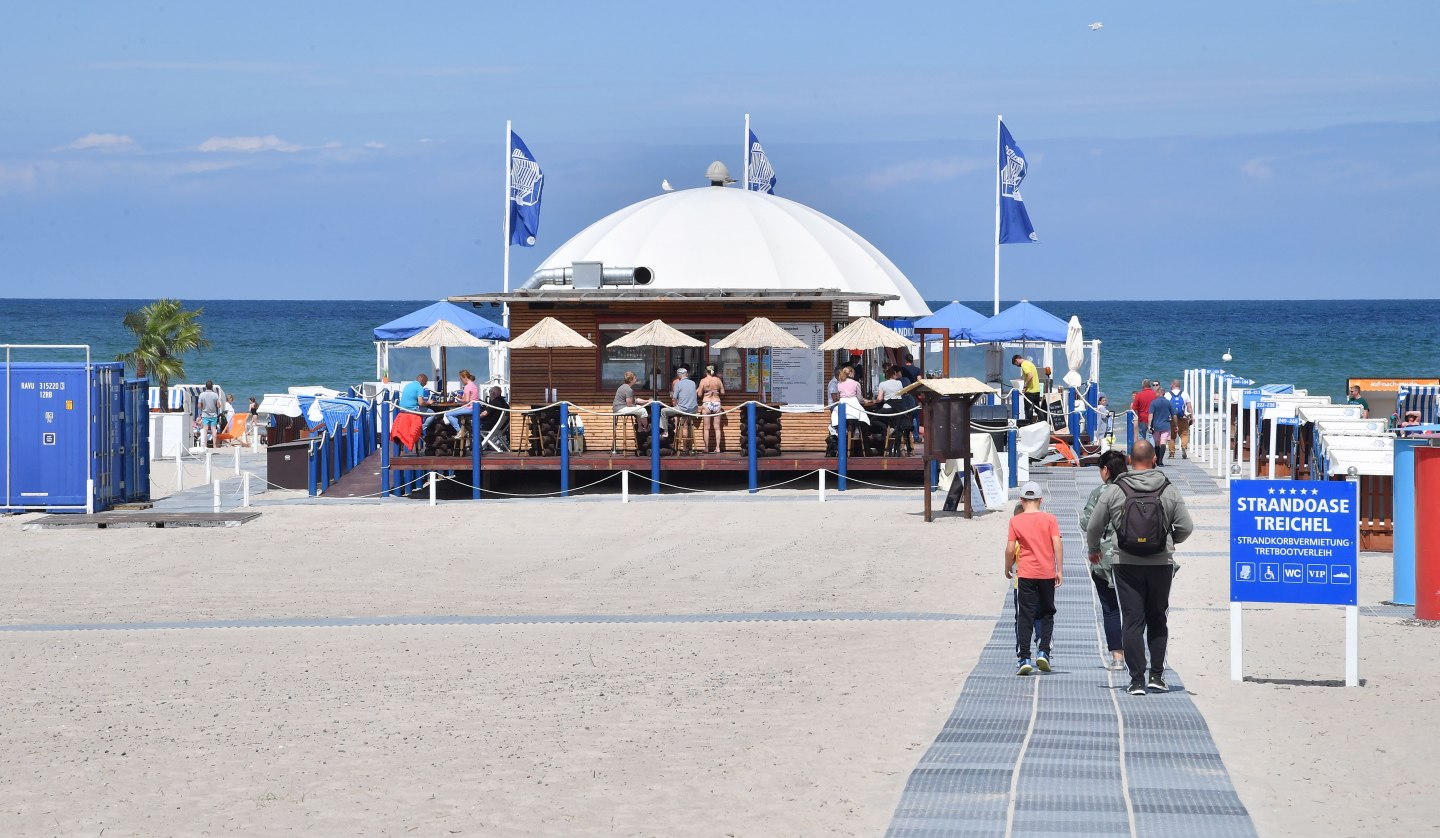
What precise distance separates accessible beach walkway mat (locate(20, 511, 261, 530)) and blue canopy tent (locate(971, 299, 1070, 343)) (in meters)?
16.8

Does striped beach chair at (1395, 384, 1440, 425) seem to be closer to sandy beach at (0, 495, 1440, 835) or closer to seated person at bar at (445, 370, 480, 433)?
sandy beach at (0, 495, 1440, 835)

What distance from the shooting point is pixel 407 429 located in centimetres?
2414

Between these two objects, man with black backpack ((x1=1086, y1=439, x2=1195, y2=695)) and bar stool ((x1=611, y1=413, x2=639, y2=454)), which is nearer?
man with black backpack ((x1=1086, y1=439, x2=1195, y2=695))

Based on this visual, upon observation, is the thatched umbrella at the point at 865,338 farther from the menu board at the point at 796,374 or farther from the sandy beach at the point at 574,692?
the sandy beach at the point at 574,692

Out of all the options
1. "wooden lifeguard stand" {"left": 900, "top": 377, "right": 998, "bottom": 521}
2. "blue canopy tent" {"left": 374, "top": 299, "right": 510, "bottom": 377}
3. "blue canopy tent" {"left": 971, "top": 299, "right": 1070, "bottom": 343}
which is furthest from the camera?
"blue canopy tent" {"left": 374, "top": 299, "right": 510, "bottom": 377}

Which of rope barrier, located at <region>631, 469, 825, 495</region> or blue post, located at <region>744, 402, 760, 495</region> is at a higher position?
blue post, located at <region>744, 402, 760, 495</region>

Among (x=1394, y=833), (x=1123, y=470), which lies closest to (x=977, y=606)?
(x=1123, y=470)

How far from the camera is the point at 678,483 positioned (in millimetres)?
24953

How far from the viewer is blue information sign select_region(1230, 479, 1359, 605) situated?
1027cm

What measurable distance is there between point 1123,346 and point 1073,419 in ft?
306

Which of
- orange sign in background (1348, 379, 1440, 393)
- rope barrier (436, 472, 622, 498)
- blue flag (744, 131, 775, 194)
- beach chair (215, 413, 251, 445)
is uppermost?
blue flag (744, 131, 775, 194)

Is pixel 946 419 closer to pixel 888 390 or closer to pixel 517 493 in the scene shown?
pixel 888 390

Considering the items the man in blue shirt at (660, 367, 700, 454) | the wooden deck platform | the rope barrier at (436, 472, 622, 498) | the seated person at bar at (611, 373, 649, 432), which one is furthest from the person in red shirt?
the rope barrier at (436, 472, 622, 498)

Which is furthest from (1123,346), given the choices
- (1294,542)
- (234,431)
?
(1294,542)
